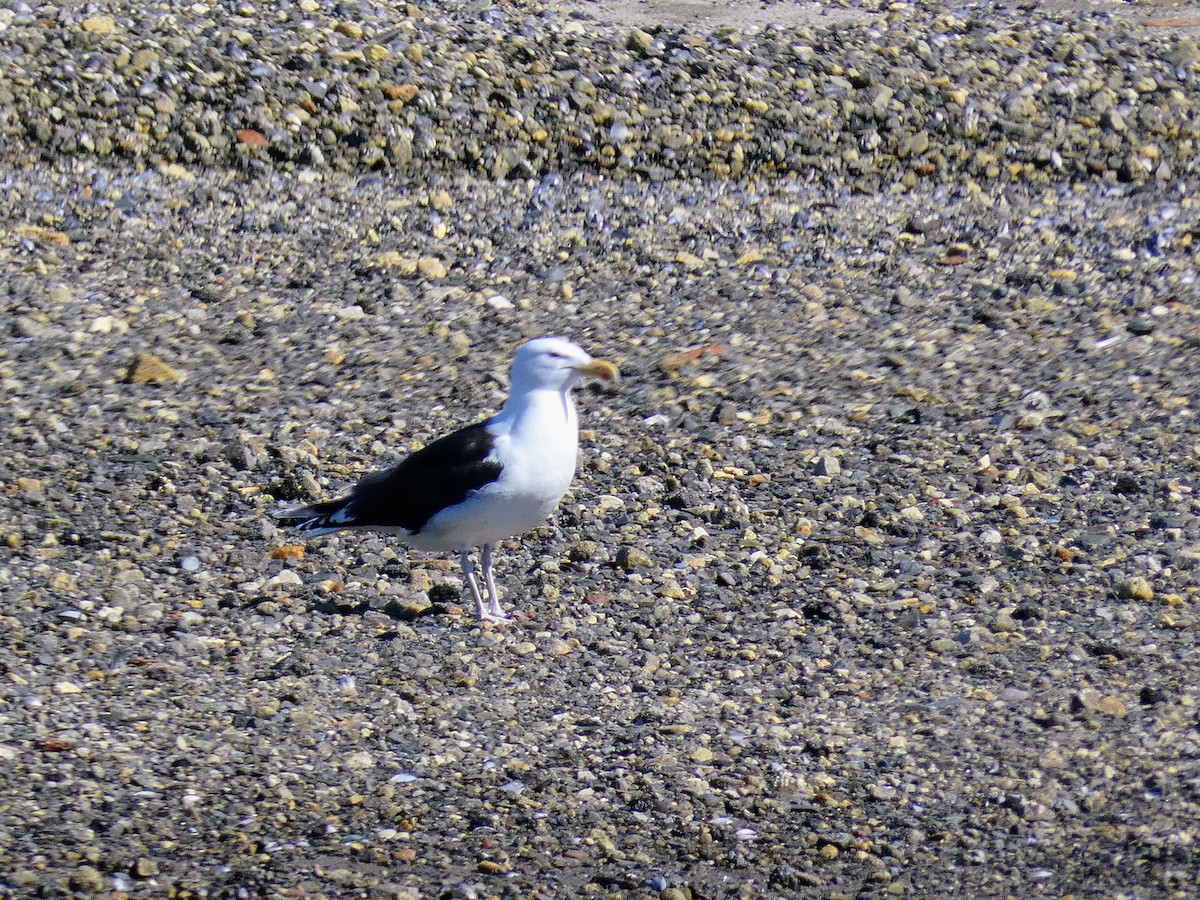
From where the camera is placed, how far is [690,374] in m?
7.79

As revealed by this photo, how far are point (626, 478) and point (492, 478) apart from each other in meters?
1.45

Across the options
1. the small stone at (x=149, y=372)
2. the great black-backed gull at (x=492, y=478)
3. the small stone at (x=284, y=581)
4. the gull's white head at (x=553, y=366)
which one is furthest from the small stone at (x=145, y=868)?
the small stone at (x=149, y=372)

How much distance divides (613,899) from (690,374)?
13.3 feet

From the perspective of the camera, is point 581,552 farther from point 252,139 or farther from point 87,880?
point 252,139

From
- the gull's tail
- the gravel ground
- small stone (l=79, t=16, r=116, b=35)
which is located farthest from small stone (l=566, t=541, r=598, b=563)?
small stone (l=79, t=16, r=116, b=35)

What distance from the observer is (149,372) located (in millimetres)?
7742

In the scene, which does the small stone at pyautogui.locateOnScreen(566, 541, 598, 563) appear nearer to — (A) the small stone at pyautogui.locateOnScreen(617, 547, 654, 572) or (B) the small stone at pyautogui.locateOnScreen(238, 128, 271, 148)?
(A) the small stone at pyautogui.locateOnScreen(617, 547, 654, 572)

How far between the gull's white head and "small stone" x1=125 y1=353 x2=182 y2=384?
2836 mm

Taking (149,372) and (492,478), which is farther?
(149,372)

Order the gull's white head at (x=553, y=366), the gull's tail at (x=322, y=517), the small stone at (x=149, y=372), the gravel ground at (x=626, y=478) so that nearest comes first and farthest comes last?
1. the gravel ground at (x=626, y=478)
2. the gull's white head at (x=553, y=366)
3. the gull's tail at (x=322, y=517)
4. the small stone at (x=149, y=372)

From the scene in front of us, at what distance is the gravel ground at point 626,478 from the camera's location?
14.5 ft

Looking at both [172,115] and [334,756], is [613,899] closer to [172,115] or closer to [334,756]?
[334,756]

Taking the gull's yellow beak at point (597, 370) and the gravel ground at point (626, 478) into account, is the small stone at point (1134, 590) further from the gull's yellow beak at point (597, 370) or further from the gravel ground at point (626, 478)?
the gull's yellow beak at point (597, 370)

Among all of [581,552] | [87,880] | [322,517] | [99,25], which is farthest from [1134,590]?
[99,25]
